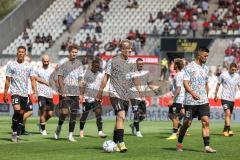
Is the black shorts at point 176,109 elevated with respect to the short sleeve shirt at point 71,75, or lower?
lower

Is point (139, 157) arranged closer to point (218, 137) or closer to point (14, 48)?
point (218, 137)

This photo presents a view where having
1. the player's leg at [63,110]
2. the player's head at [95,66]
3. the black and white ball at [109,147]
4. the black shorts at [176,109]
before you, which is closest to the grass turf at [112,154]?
the black and white ball at [109,147]

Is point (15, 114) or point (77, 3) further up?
point (77, 3)

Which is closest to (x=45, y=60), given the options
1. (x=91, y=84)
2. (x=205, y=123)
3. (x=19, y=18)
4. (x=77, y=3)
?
(x=91, y=84)

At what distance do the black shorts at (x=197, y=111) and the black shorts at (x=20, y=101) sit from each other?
15.4 ft

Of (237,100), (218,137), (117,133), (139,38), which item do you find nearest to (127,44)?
(117,133)

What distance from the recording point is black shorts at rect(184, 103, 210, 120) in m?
16.7

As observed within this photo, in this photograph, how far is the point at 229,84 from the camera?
23188 mm

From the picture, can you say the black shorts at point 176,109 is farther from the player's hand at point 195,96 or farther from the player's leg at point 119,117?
the player's leg at point 119,117

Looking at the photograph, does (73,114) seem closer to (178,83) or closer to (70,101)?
(70,101)

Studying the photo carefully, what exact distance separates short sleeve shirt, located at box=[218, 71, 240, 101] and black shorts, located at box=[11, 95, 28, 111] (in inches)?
268

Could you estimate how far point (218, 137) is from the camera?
21703 millimetres

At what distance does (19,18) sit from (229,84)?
36.3 m

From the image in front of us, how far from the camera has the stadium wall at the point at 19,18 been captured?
182ft
